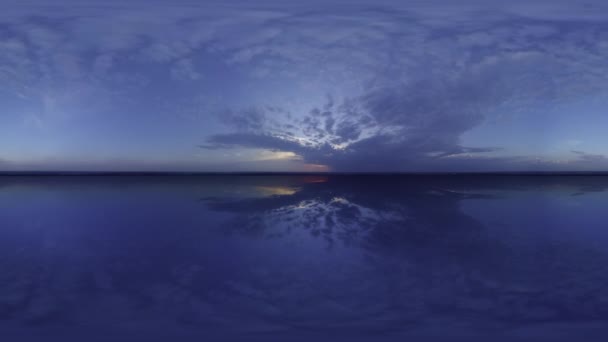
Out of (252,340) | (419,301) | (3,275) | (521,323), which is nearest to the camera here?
(252,340)

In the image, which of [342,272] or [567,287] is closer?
[567,287]

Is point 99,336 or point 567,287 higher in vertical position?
point 567,287

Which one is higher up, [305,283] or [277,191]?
[277,191]

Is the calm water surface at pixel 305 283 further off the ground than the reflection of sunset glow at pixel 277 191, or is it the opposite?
the reflection of sunset glow at pixel 277 191

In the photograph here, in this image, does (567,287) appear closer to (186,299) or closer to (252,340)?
(252,340)

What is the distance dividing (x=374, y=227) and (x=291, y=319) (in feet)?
33.0

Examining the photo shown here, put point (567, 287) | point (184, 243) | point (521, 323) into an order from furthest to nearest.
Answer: point (184, 243) < point (567, 287) < point (521, 323)

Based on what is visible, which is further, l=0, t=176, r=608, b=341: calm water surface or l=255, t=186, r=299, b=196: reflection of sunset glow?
l=255, t=186, r=299, b=196: reflection of sunset glow

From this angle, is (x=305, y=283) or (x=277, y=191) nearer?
Result: (x=305, y=283)

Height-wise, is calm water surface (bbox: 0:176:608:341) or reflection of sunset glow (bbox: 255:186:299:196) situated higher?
reflection of sunset glow (bbox: 255:186:299:196)

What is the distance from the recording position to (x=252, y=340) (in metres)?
5.60

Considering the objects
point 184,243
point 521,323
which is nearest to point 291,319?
point 521,323

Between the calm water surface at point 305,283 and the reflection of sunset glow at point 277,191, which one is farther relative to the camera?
the reflection of sunset glow at point 277,191

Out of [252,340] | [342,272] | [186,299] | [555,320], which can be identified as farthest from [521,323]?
[186,299]
